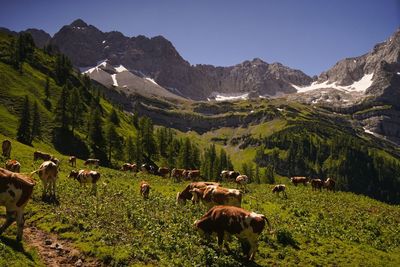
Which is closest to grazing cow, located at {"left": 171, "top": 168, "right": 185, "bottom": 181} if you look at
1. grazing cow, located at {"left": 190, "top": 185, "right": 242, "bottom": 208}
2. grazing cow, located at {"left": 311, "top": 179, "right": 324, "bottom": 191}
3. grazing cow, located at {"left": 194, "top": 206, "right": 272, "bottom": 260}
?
grazing cow, located at {"left": 311, "top": 179, "right": 324, "bottom": 191}

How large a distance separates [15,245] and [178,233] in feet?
30.2

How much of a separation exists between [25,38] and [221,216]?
189277mm

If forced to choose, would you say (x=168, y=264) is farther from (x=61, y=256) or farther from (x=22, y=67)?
(x=22, y=67)

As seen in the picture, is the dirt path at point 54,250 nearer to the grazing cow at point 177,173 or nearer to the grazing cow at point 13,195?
the grazing cow at point 13,195

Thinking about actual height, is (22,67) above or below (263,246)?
above

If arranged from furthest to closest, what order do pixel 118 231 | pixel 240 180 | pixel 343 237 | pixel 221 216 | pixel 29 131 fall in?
pixel 29 131 < pixel 240 180 < pixel 343 237 < pixel 118 231 < pixel 221 216

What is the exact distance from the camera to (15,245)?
19.1 meters

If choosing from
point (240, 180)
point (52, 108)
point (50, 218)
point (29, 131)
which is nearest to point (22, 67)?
point (52, 108)

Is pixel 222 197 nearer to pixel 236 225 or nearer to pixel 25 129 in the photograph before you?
pixel 236 225

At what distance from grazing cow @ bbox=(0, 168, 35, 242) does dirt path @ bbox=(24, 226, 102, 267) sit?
1462mm

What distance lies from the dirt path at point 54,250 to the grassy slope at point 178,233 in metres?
0.49

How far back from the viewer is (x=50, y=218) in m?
24.7

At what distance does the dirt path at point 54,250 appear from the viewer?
19.3 meters

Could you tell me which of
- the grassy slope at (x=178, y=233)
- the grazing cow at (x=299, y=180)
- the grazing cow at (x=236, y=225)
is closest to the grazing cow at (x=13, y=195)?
the grassy slope at (x=178, y=233)
